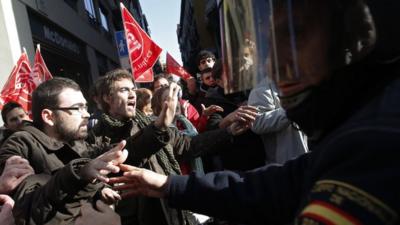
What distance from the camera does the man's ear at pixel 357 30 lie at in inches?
44.8

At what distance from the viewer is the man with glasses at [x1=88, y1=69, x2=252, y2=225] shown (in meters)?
2.82

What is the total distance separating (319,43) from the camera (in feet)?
3.91

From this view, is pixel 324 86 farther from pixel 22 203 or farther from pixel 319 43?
pixel 22 203

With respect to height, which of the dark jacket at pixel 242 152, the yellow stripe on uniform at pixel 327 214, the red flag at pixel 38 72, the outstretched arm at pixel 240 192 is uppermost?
the red flag at pixel 38 72

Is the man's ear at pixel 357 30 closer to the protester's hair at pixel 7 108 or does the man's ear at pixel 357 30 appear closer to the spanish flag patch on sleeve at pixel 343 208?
the spanish flag patch on sleeve at pixel 343 208

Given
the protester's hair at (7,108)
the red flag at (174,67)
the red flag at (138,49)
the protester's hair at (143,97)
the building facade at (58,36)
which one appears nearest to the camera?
the protester's hair at (143,97)

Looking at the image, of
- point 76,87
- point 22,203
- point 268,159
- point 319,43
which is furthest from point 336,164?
point 268,159

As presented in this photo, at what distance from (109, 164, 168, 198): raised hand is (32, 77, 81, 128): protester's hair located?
96 centimetres

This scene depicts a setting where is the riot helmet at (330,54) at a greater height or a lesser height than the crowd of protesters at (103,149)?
greater

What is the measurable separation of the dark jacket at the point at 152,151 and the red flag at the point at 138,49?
2.54 meters

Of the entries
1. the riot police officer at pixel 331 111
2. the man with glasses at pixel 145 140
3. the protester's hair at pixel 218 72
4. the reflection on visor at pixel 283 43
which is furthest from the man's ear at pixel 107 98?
the reflection on visor at pixel 283 43

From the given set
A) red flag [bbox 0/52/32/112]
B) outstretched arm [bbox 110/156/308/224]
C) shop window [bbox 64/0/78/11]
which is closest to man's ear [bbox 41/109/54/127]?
outstretched arm [bbox 110/156/308/224]

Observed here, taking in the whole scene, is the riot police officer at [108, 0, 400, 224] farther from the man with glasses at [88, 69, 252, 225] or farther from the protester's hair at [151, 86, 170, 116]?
the protester's hair at [151, 86, 170, 116]

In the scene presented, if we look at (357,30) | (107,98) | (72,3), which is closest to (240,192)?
(357,30)
